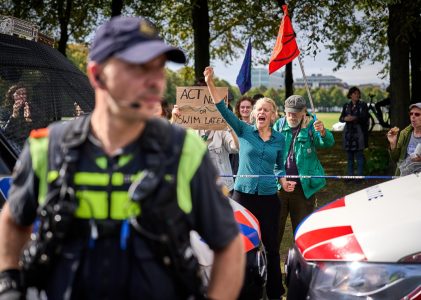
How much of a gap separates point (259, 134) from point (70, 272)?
3.99 m

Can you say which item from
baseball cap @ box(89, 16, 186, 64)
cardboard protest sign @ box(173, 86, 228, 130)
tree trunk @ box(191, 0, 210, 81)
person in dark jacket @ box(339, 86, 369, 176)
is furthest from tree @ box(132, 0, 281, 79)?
baseball cap @ box(89, 16, 186, 64)

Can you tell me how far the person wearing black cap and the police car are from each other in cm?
145

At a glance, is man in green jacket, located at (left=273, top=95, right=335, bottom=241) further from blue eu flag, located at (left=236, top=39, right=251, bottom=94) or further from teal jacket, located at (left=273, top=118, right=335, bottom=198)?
blue eu flag, located at (left=236, top=39, right=251, bottom=94)

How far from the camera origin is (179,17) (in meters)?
19.8

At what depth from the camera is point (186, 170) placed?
1857 mm

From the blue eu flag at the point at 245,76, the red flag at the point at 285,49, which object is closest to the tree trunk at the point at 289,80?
the blue eu flag at the point at 245,76

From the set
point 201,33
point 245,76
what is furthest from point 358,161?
point 201,33

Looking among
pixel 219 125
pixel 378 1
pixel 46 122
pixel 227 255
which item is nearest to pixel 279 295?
pixel 219 125

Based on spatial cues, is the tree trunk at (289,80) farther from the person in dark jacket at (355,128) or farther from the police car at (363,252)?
the police car at (363,252)

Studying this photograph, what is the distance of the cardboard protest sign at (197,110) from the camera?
6.21m

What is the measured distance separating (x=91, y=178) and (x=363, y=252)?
1.85 m

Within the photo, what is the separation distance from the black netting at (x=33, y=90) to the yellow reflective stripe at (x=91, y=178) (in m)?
1.54

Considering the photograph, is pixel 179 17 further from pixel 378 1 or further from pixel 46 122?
pixel 46 122

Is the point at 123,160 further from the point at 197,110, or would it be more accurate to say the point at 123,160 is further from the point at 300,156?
the point at 300,156
